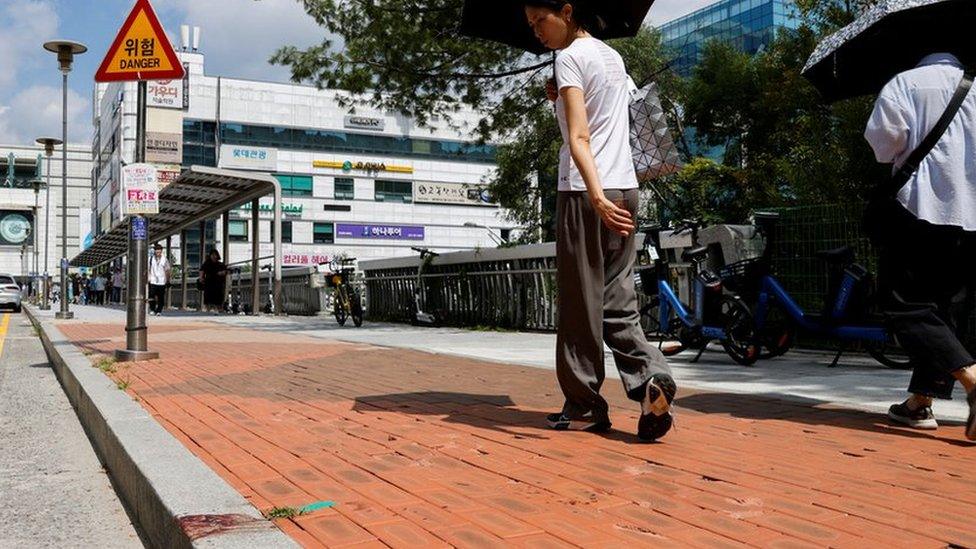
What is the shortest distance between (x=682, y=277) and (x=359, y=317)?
733 centimetres

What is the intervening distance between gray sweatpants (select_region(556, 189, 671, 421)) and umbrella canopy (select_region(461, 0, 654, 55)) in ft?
3.30

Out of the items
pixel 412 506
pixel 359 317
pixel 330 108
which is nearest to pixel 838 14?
pixel 359 317

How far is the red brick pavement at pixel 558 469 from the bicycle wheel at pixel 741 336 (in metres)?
2.07

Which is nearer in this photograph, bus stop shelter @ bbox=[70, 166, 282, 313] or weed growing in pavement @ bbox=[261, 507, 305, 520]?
weed growing in pavement @ bbox=[261, 507, 305, 520]

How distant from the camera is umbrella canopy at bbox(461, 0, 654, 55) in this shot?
165 inches

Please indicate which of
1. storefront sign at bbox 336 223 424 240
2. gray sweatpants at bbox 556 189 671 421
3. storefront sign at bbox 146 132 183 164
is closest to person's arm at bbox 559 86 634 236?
gray sweatpants at bbox 556 189 671 421

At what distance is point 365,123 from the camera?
90.2 m

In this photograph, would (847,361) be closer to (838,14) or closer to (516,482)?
(516,482)

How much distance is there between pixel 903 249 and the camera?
3861 millimetres

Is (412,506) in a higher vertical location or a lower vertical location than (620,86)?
lower

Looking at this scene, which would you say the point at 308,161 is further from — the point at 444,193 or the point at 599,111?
the point at 599,111

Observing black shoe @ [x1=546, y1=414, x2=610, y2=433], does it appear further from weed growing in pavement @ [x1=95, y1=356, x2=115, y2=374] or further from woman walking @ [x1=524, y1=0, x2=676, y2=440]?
weed growing in pavement @ [x1=95, y1=356, x2=115, y2=374]

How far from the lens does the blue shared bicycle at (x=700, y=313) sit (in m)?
7.07

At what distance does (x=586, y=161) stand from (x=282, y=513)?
1842mm
